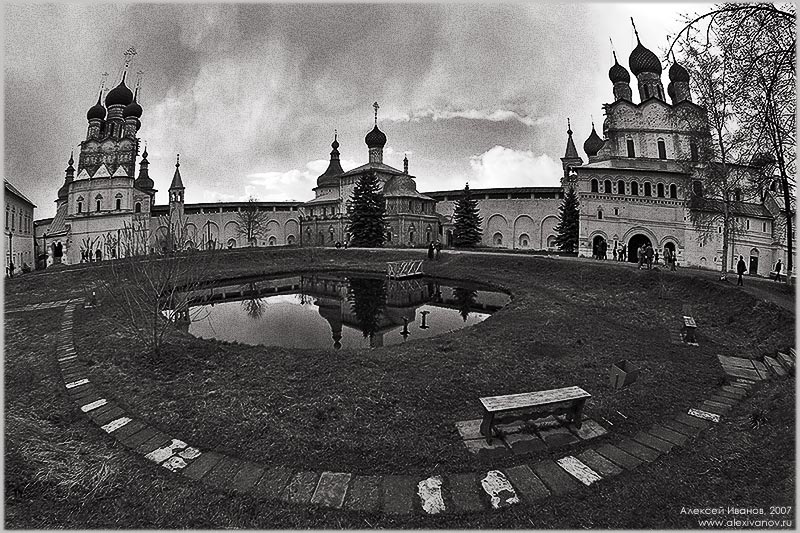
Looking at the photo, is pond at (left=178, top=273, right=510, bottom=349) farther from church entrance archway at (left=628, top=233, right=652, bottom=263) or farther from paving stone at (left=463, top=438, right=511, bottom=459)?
church entrance archway at (left=628, top=233, right=652, bottom=263)

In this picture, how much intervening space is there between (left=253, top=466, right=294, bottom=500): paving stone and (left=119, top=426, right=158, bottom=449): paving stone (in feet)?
5.59

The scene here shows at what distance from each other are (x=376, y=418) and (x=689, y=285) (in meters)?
15.1

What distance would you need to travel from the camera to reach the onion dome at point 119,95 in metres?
40.3

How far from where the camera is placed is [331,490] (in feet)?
11.3

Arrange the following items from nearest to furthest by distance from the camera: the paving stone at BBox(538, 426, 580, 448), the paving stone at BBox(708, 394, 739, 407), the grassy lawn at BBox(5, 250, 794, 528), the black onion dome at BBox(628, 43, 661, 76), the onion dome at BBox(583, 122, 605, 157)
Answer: the grassy lawn at BBox(5, 250, 794, 528)
the paving stone at BBox(538, 426, 580, 448)
the paving stone at BBox(708, 394, 739, 407)
the black onion dome at BBox(628, 43, 661, 76)
the onion dome at BBox(583, 122, 605, 157)

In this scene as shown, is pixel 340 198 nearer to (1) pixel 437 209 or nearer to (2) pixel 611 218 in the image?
(1) pixel 437 209

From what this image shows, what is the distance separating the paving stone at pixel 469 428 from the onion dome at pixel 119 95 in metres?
51.0

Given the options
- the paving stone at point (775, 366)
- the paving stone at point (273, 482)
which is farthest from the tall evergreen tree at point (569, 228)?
the paving stone at point (273, 482)

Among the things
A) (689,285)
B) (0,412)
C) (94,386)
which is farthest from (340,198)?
(0,412)

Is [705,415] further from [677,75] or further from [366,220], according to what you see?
[677,75]

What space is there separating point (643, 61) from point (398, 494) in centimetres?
3483

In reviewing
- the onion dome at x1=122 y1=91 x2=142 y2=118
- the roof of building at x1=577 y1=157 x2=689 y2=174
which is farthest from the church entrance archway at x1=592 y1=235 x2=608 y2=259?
the onion dome at x1=122 y1=91 x2=142 y2=118

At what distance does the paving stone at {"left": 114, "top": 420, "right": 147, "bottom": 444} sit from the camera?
14.5 feet

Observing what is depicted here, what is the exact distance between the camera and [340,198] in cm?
4453
